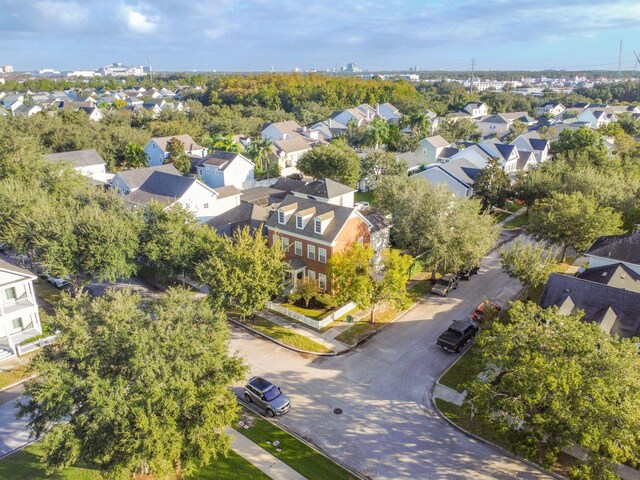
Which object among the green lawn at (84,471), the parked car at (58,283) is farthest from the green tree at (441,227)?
the parked car at (58,283)

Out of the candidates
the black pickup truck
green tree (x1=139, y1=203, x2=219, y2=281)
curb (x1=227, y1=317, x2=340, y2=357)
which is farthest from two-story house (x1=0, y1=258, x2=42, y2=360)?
the black pickup truck

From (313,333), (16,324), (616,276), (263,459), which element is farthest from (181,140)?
(616,276)

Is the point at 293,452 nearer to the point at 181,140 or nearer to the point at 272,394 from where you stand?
the point at 272,394

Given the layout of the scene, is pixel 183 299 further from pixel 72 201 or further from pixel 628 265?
pixel 628 265

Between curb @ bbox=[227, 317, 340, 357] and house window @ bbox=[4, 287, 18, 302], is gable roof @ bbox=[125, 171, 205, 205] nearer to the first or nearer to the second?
house window @ bbox=[4, 287, 18, 302]

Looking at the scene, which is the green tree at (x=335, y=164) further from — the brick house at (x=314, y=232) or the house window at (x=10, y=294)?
the house window at (x=10, y=294)

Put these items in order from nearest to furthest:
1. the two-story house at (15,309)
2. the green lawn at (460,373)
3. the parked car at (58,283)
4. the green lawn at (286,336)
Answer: the green lawn at (460,373) < the two-story house at (15,309) < the green lawn at (286,336) < the parked car at (58,283)
